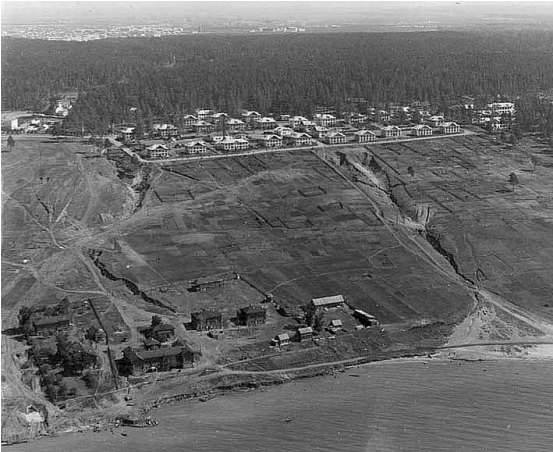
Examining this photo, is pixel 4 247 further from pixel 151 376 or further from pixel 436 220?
pixel 436 220

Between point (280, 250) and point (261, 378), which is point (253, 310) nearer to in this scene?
point (261, 378)

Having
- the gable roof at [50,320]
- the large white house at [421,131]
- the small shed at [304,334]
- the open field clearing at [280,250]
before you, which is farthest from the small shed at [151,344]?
the large white house at [421,131]

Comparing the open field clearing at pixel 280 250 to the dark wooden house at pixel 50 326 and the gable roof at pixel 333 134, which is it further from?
the gable roof at pixel 333 134

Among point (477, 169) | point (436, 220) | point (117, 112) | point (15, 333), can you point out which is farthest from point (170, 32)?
point (15, 333)

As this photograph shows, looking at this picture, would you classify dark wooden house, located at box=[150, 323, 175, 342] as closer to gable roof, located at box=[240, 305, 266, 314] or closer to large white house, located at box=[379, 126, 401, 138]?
gable roof, located at box=[240, 305, 266, 314]

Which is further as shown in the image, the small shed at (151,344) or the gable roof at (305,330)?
the gable roof at (305,330)

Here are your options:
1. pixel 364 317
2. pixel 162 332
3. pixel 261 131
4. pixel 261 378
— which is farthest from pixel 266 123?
pixel 261 378

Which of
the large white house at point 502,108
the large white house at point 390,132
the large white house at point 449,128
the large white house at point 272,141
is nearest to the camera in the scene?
the large white house at point 272,141

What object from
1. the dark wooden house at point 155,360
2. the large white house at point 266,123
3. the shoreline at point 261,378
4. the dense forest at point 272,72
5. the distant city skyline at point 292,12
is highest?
the distant city skyline at point 292,12
